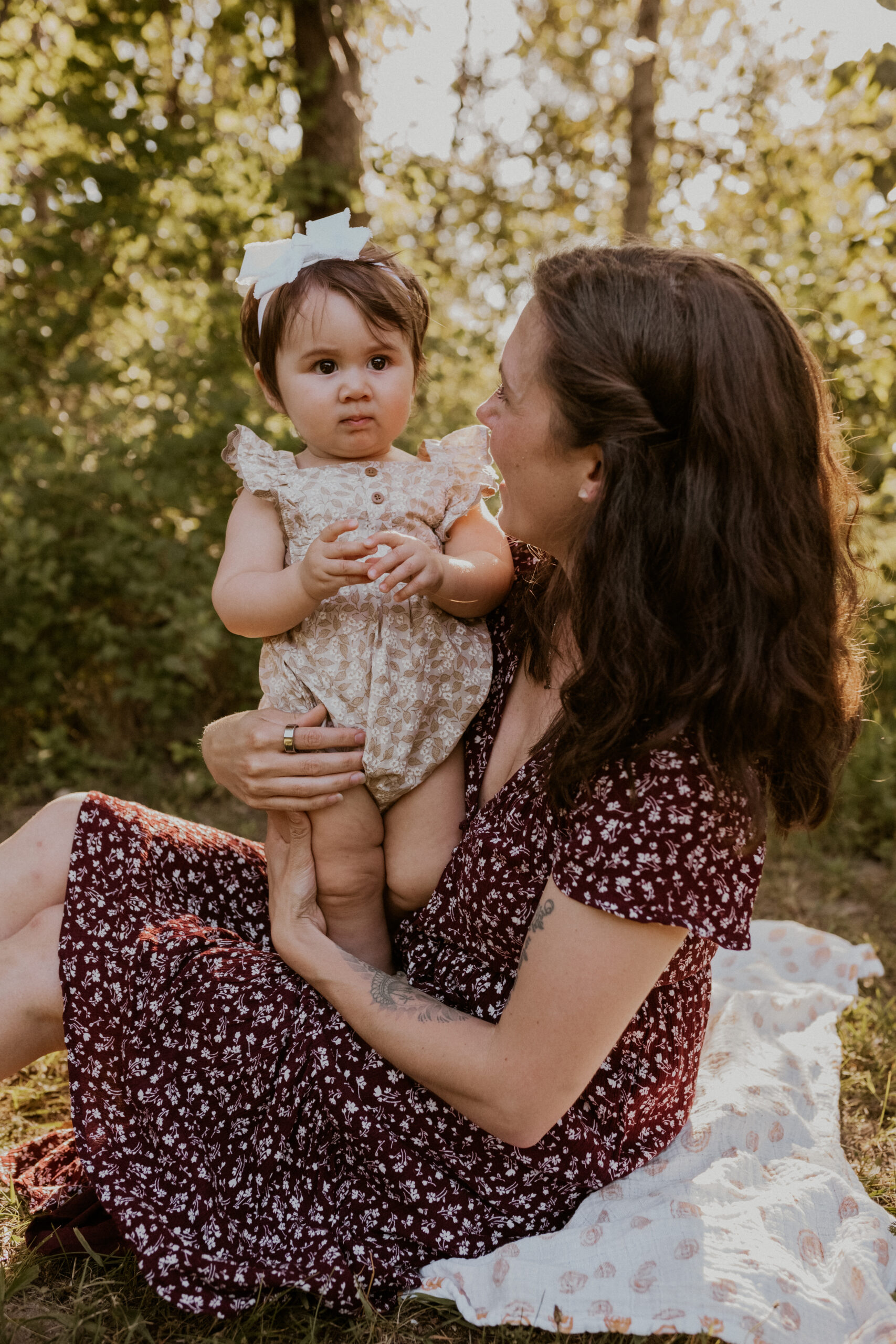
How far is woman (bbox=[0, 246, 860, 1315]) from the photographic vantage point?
4.78 feet

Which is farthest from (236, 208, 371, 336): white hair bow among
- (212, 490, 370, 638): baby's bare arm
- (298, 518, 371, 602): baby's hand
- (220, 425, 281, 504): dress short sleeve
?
(298, 518, 371, 602): baby's hand

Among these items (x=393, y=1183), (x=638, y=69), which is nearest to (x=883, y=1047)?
(x=393, y=1183)

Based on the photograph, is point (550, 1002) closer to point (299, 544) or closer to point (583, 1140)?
point (583, 1140)

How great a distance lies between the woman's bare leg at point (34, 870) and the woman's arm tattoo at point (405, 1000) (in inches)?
23.1

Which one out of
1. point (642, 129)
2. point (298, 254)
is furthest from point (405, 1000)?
point (642, 129)

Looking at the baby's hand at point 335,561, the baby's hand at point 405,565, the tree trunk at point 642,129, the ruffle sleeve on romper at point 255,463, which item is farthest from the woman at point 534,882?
→ the tree trunk at point 642,129

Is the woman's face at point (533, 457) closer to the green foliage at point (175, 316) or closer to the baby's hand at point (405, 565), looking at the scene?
the baby's hand at point (405, 565)

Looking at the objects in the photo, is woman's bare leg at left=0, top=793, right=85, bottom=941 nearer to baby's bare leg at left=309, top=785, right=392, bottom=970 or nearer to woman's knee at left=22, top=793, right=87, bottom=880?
woman's knee at left=22, top=793, right=87, bottom=880

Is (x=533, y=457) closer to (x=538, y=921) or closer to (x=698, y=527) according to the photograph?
(x=698, y=527)

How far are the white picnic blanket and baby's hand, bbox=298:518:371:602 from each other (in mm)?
1103

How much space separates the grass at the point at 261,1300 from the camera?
1.63m

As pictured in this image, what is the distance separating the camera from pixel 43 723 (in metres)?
5.01

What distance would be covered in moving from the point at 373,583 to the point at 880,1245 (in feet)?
4.68

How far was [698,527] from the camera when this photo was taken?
1439mm
